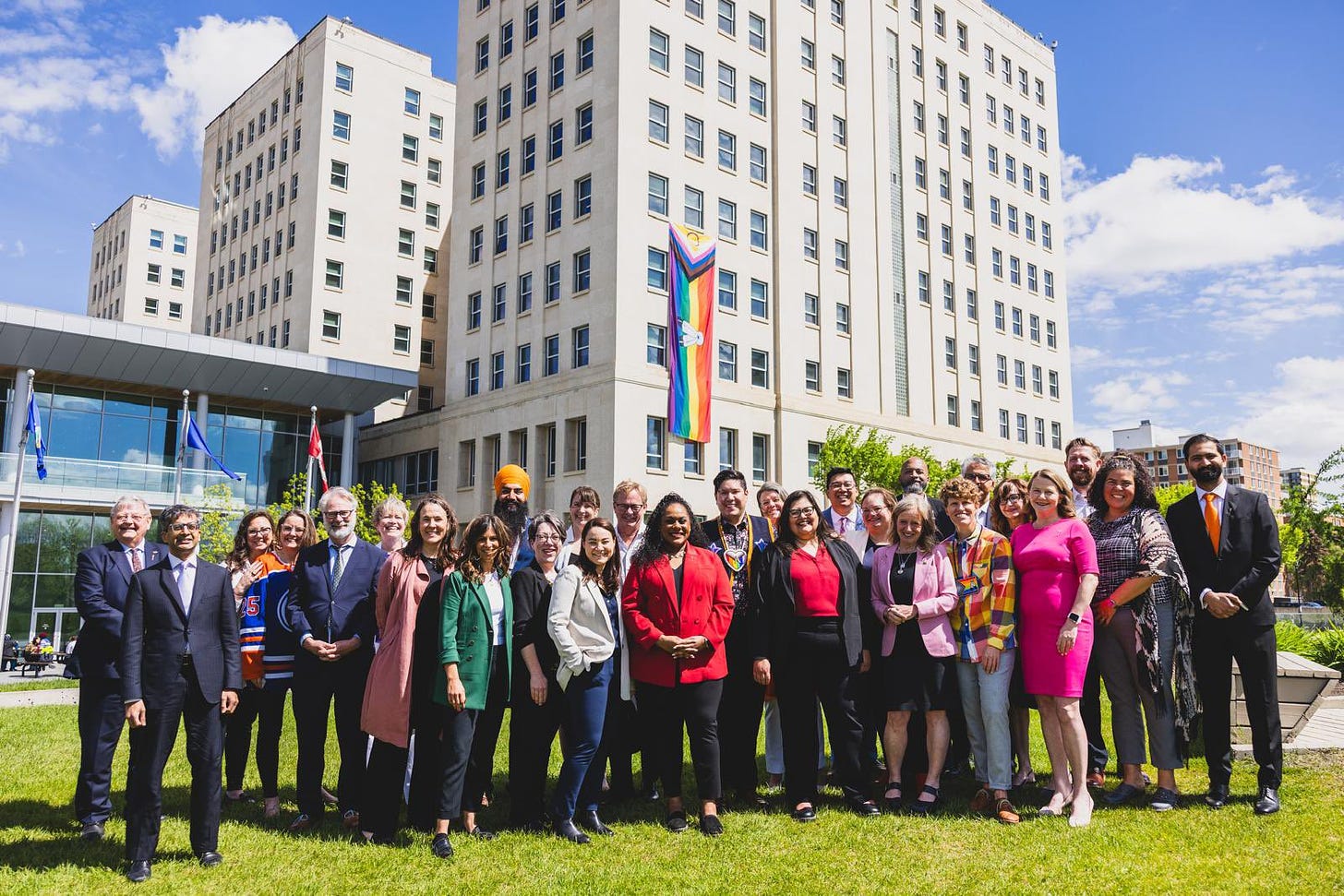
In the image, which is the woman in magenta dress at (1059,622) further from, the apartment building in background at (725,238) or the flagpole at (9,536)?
the flagpole at (9,536)

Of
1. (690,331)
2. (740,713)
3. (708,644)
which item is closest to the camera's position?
(708,644)

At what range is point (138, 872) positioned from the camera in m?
5.87

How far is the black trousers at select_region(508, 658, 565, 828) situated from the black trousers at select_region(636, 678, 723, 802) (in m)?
0.69

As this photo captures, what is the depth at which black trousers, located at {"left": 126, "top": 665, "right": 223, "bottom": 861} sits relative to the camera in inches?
237

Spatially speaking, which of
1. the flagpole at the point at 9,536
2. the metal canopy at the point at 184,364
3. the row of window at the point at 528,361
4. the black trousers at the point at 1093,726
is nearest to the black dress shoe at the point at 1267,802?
the black trousers at the point at 1093,726

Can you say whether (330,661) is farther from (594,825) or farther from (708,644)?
(708,644)

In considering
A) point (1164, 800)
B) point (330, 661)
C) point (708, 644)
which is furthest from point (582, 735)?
point (1164, 800)

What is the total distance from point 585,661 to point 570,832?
114 centimetres

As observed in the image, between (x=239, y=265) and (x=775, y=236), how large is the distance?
111ft

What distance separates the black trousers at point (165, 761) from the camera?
601 cm

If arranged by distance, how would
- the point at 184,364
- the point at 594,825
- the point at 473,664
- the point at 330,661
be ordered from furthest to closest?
1. the point at 184,364
2. the point at 330,661
3. the point at 594,825
4. the point at 473,664

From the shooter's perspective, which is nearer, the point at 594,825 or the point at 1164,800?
the point at 594,825

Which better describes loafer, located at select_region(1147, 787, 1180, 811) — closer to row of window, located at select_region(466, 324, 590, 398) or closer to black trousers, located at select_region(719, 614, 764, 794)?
black trousers, located at select_region(719, 614, 764, 794)

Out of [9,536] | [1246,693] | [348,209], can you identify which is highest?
[348,209]
